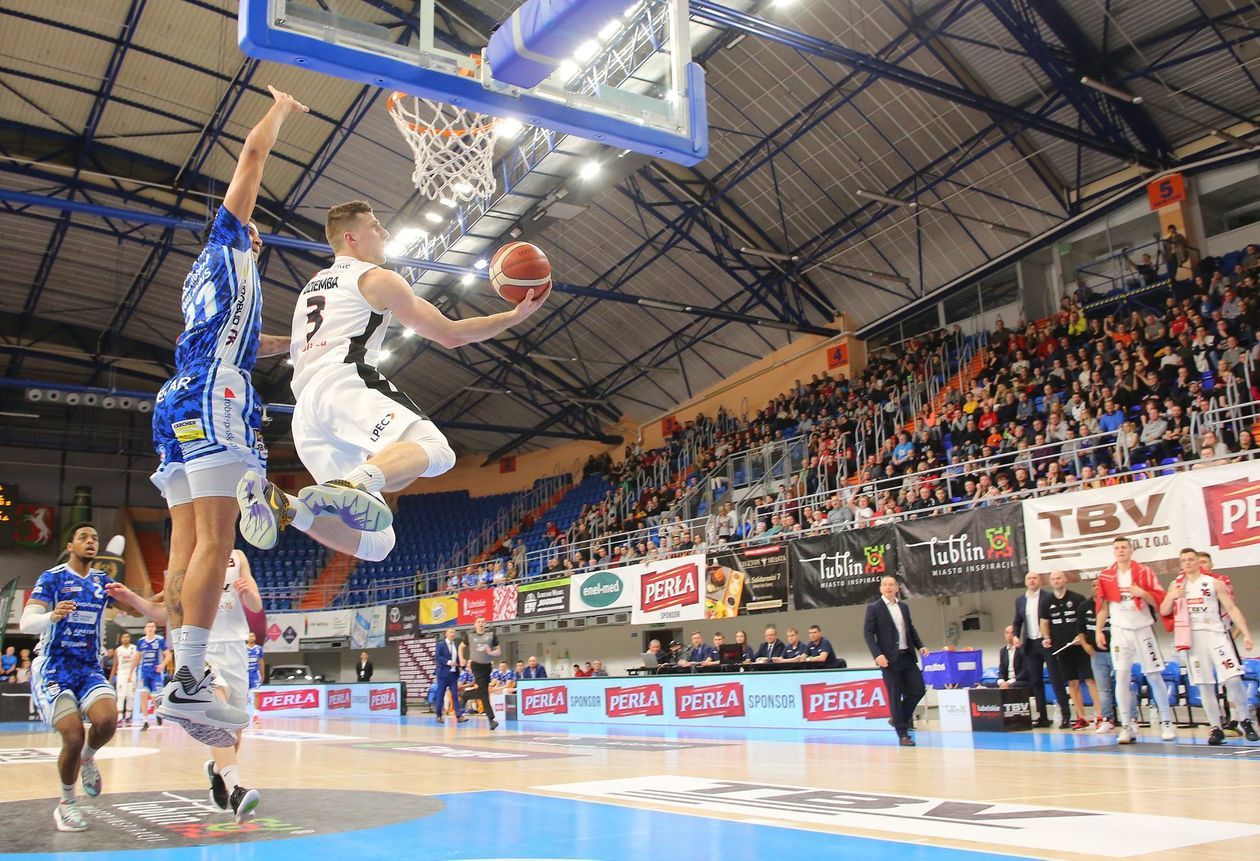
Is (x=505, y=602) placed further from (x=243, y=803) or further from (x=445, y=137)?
(x=243, y=803)

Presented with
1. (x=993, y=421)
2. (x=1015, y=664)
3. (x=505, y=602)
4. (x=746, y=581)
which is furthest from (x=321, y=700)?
(x=1015, y=664)

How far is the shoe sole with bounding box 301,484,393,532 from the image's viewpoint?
137 inches

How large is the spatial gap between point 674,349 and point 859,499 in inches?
495

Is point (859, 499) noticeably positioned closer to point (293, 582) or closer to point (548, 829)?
point (548, 829)

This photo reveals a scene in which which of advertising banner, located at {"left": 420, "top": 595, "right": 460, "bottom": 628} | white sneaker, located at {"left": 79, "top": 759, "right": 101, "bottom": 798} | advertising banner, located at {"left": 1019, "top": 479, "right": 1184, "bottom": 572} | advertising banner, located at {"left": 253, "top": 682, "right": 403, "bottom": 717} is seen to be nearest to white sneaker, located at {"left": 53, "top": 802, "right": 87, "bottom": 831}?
white sneaker, located at {"left": 79, "top": 759, "right": 101, "bottom": 798}

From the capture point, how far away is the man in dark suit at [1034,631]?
12531 millimetres

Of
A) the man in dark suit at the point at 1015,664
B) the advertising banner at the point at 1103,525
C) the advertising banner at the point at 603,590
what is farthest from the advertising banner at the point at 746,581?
the man in dark suit at the point at 1015,664

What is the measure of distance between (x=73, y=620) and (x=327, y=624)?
27.7m

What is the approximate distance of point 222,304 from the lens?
4.60 metres

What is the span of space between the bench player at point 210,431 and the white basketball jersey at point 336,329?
30cm

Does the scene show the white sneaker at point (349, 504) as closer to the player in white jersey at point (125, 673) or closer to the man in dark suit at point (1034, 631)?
the man in dark suit at point (1034, 631)

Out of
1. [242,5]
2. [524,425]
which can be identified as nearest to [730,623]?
[524,425]

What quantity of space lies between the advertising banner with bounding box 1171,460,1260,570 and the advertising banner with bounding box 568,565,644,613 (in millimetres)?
11440

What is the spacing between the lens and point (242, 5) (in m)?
7.73
